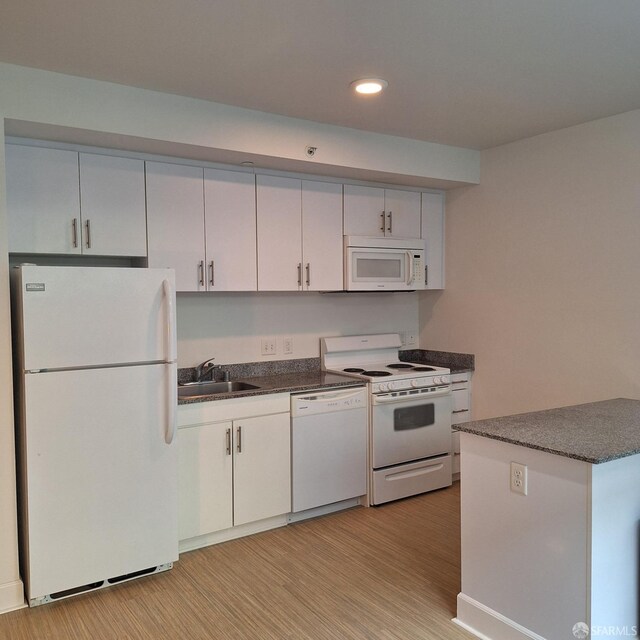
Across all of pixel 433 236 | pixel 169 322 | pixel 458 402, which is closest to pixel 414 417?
pixel 458 402

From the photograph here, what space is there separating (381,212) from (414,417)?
1.54 meters

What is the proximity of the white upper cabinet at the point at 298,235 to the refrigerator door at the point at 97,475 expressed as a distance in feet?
3.84

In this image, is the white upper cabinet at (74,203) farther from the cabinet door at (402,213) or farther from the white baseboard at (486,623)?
the white baseboard at (486,623)

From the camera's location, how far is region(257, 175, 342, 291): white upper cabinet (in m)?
3.72

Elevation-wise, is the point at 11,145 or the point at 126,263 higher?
the point at 11,145

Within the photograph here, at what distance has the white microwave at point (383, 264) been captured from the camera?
407 cm

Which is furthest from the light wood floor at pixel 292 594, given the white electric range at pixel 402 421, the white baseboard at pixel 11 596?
the white electric range at pixel 402 421

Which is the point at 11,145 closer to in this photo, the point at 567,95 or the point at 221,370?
the point at 221,370

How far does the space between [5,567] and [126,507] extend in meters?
0.58

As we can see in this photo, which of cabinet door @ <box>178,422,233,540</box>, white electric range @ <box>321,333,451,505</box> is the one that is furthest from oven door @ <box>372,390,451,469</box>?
cabinet door @ <box>178,422,233,540</box>

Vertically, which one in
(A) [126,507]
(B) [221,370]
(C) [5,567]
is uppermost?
(B) [221,370]

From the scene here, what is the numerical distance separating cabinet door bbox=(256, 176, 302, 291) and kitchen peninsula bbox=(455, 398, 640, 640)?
1.76 meters

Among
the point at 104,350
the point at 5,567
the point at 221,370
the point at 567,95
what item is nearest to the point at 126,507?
the point at 5,567

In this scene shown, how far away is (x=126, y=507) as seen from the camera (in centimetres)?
282
